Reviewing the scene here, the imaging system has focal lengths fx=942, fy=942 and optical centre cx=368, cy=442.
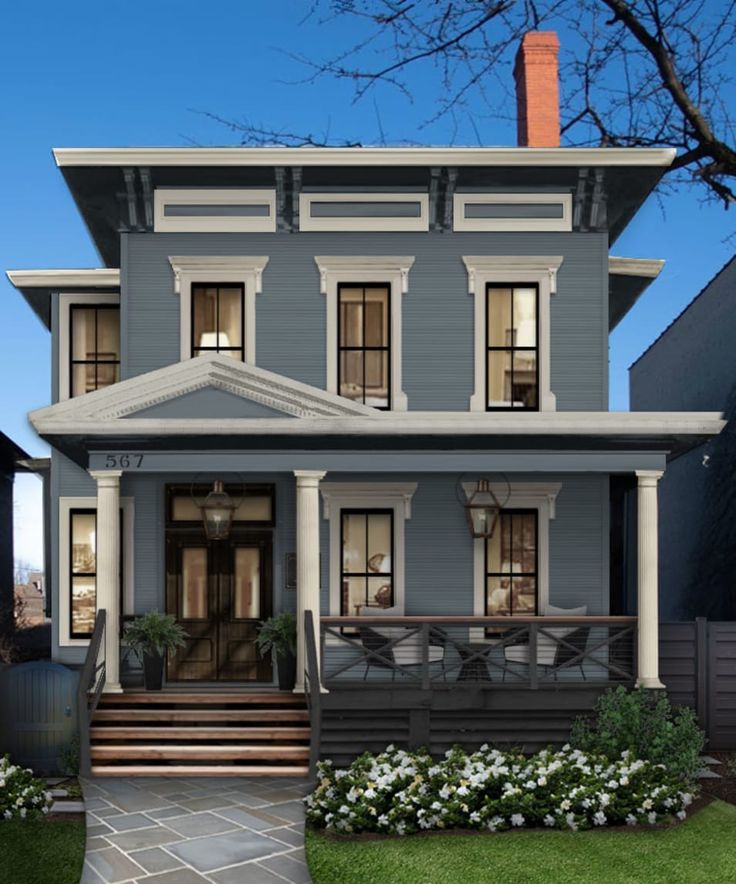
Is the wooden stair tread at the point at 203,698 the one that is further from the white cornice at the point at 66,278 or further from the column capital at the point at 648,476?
the white cornice at the point at 66,278

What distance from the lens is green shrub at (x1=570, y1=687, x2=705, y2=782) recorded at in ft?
34.6

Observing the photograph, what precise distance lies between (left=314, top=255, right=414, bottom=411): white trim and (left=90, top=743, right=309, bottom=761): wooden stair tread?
16.7 ft

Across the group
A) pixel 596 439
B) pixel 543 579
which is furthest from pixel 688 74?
pixel 543 579

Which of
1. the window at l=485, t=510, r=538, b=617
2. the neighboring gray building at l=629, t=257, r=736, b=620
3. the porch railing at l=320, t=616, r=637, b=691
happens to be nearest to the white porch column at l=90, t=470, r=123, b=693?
the porch railing at l=320, t=616, r=637, b=691

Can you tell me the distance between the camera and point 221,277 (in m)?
13.7

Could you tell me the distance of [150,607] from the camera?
13.6 meters

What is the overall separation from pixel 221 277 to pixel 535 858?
888 cm

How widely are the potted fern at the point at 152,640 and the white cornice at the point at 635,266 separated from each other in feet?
28.3

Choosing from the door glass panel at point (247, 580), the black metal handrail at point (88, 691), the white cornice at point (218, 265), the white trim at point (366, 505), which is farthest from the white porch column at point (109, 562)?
the white cornice at point (218, 265)

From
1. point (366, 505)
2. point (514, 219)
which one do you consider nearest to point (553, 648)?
point (366, 505)

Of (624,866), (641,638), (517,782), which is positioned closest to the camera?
(624,866)

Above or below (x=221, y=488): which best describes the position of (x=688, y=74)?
above

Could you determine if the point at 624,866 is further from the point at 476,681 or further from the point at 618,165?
the point at 618,165

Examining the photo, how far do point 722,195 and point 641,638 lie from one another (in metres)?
7.99
